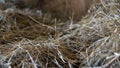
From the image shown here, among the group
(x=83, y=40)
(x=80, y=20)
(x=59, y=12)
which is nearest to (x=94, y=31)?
(x=83, y=40)

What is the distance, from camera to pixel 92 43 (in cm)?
163

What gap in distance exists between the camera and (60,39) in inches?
67.6

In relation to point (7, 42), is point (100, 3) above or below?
above

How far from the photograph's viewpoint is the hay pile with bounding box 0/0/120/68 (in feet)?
4.80

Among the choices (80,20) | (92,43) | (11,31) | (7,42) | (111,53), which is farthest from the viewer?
(80,20)

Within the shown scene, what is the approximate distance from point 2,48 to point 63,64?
401 millimetres

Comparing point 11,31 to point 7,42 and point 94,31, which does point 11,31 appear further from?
point 94,31

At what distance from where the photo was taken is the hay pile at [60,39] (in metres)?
1.46

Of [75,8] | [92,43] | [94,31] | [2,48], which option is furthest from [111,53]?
[75,8]

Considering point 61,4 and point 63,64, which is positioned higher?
point 61,4

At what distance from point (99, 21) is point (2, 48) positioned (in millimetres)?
669

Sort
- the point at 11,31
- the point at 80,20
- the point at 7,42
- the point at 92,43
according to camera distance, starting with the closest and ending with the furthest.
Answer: the point at 92,43 < the point at 7,42 < the point at 11,31 < the point at 80,20

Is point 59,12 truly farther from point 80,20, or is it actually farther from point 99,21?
point 99,21

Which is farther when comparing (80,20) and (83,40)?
(80,20)
